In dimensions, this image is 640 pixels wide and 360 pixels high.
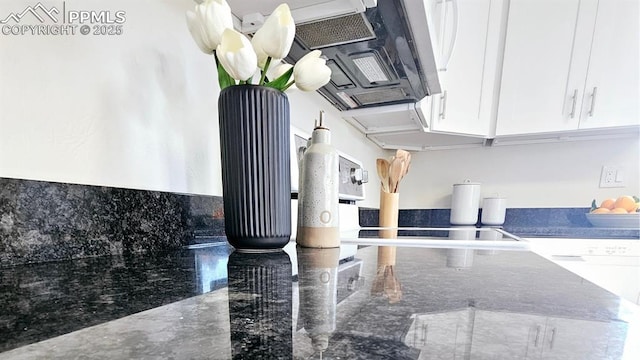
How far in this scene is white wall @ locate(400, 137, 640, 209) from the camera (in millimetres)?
1806

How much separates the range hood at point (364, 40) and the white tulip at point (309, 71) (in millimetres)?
226

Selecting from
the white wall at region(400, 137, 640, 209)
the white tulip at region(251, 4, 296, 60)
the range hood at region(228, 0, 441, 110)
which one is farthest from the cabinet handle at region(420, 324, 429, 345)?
the white wall at region(400, 137, 640, 209)

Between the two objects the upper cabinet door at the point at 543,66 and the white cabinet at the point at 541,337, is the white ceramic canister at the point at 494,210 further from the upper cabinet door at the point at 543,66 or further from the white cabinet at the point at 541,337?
the white cabinet at the point at 541,337

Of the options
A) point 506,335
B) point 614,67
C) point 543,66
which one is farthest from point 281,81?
point 614,67

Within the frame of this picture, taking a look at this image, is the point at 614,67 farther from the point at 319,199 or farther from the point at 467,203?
the point at 319,199

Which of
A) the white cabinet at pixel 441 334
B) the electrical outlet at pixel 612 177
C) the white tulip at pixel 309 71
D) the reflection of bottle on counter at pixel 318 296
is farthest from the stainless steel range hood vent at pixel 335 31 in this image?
the electrical outlet at pixel 612 177

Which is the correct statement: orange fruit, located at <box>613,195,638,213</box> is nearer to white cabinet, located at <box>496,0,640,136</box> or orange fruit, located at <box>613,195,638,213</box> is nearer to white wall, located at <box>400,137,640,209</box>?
white wall, located at <box>400,137,640,209</box>

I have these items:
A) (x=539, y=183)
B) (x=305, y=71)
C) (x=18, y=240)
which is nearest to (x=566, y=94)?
(x=539, y=183)

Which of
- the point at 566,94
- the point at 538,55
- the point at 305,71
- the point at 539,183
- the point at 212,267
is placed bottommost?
the point at 212,267

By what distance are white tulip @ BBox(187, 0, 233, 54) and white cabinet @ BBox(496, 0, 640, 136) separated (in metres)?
1.68

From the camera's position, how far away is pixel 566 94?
1.58 metres

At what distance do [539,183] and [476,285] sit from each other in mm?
2031

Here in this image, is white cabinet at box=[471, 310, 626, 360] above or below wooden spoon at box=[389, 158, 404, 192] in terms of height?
below

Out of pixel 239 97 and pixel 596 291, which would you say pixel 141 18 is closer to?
pixel 239 97
